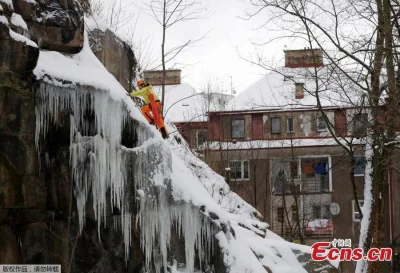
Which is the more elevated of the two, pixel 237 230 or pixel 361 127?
pixel 361 127

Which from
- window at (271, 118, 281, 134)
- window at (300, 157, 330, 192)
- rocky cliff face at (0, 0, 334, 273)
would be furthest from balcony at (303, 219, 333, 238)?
rocky cliff face at (0, 0, 334, 273)

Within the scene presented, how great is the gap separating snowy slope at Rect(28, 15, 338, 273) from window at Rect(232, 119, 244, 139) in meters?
21.3

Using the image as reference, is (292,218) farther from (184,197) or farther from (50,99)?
(50,99)

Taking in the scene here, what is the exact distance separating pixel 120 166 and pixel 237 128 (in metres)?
23.7

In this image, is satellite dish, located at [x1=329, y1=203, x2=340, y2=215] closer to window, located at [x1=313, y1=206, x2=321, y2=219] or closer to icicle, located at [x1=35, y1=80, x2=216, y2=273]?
window, located at [x1=313, y1=206, x2=321, y2=219]

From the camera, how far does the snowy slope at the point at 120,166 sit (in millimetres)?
10047

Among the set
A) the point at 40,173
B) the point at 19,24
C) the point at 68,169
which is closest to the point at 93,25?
the point at 19,24

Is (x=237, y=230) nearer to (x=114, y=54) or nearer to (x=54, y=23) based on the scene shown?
(x=114, y=54)

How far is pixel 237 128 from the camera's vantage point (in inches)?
1335

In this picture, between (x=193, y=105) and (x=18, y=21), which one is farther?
(x=193, y=105)

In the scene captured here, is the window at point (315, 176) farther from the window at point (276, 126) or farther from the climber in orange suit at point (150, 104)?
the climber in orange suit at point (150, 104)

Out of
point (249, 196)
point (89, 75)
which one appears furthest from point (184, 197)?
point (249, 196)

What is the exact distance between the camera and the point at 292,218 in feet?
103

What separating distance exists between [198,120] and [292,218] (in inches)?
283
